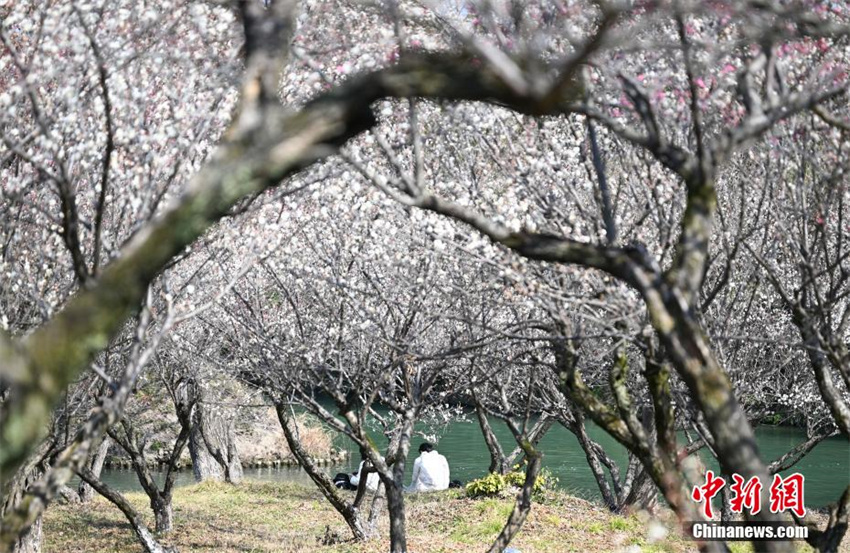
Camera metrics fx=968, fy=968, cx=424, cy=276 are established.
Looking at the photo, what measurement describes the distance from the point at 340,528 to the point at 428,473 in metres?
5.51

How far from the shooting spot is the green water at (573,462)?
26.4 meters

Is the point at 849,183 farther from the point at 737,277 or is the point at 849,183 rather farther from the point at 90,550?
the point at 90,550

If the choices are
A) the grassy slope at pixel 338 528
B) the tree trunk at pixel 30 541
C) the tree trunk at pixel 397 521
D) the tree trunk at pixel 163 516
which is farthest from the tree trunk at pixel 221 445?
the tree trunk at pixel 397 521

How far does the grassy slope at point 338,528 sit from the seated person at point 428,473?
4.08 feet

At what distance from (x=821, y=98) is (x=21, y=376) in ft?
15.6

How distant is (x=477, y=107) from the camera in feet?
28.5

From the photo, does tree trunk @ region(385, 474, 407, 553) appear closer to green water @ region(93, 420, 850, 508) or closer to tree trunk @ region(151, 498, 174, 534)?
tree trunk @ region(151, 498, 174, 534)

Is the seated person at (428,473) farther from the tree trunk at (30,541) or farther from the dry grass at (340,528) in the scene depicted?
the tree trunk at (30,541)

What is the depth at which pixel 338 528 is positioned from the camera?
16.5 m

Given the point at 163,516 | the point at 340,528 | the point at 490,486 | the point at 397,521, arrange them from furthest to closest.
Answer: the point at 490,486, the point at 163,516, the point at 340,528, the point at 397,521

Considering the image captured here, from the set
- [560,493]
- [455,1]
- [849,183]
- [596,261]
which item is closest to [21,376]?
[596,261]

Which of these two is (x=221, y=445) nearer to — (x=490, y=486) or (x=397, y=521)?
(x=490, y=486)

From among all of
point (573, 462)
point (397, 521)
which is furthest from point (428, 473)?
point (397, 521)

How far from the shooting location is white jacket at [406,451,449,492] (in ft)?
71.2
